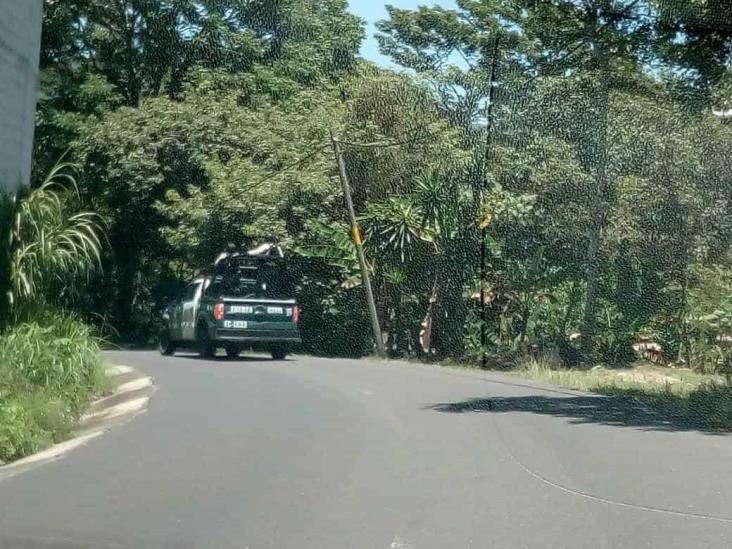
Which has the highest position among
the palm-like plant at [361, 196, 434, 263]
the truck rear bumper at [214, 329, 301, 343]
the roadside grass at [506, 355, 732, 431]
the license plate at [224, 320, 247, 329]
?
the palm-like plant at [361, 196, 434, 263]

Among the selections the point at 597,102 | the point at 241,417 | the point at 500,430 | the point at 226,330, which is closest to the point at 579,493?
the point at 500,430

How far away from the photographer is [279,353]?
948 inches

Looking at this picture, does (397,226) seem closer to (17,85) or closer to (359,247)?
(359,247)

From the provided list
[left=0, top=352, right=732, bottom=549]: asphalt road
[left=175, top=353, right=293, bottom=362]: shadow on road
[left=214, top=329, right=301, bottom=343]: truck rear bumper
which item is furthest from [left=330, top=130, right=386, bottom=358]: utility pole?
[left=0, top=352, right=732, bottom=549]: asphalt road

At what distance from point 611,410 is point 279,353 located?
35.8 feet

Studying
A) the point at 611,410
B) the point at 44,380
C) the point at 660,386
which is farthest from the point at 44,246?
the point at 660,386

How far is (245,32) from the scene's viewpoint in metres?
31.5

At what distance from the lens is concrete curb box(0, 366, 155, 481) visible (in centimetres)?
1005

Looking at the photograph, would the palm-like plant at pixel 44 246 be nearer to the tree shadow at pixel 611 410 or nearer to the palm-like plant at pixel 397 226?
the tree shadow at pixel 611 410

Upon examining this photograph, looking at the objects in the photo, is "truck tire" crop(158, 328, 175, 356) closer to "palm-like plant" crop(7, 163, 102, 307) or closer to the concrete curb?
the concrete curb

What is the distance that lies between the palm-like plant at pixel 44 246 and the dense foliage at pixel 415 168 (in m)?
2.90

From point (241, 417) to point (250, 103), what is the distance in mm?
19048

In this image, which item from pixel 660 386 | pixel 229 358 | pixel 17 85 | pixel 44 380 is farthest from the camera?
pixel 229 358

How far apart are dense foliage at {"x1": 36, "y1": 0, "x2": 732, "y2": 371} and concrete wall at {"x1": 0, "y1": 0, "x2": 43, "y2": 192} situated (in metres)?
2.51
